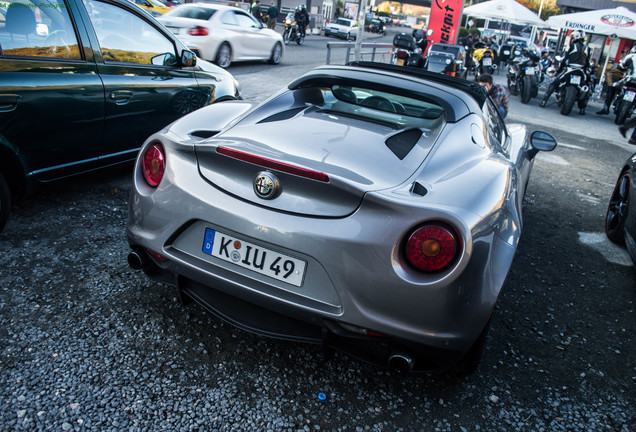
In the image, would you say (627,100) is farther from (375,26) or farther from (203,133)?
(375,26)

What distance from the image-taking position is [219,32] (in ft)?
37.6

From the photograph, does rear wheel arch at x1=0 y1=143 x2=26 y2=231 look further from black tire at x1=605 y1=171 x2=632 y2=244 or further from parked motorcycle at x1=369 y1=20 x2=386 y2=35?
parked motorcycle at x1=369 y1=20 x2=386 y2=35

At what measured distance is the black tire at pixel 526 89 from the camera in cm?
1371

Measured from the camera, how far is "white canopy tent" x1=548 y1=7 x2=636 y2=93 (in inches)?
583

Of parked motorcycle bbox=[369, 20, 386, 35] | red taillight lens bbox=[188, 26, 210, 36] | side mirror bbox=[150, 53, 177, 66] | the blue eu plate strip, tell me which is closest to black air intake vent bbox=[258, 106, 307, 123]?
the blue eu plate strip

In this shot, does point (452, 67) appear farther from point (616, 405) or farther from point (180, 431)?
point (180, 431)

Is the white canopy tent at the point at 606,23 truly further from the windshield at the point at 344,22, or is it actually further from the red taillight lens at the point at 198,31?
the windshield at the point at 344,22

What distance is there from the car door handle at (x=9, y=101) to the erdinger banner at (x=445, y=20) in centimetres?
1638

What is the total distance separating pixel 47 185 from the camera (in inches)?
132

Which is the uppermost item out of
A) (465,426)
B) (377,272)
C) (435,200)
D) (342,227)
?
(435,200)

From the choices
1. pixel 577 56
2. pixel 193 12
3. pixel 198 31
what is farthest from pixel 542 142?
pixel 577 56

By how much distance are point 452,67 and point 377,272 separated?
11.8 meters

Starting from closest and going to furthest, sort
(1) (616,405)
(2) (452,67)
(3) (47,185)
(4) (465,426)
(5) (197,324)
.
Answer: (4) (465,426) < (1) (616,405) < (5) (197,324) < (3) (47,185) < (2) (452,67)

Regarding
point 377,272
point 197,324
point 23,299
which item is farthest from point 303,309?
point 23,299
